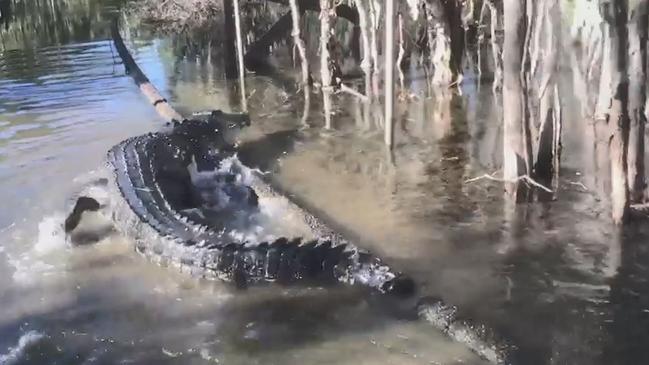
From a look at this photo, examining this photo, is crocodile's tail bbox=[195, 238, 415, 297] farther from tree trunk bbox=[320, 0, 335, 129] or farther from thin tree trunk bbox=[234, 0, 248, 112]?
thin tree trunk bbox=[234, 0, 248, 112]

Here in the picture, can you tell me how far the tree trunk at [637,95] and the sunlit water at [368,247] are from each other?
16.8 inches

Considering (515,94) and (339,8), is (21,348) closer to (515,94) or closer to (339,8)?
(515,94)

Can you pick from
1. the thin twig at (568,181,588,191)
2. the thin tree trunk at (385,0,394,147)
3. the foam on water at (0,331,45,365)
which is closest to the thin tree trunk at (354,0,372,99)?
the thin tree trunk at (385,0,394,147)

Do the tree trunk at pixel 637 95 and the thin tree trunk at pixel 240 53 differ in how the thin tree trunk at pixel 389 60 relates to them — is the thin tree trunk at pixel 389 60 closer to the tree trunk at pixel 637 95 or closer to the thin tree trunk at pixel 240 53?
the tree trunk at pixel 637 95

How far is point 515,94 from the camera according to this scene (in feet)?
21.1

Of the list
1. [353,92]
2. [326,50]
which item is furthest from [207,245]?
[326,50]

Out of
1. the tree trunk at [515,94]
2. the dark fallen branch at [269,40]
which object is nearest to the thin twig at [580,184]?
the tree trunk at [515,94]

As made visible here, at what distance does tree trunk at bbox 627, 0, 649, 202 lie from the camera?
557 cm

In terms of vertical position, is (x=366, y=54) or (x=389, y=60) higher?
(x=389, y=60)

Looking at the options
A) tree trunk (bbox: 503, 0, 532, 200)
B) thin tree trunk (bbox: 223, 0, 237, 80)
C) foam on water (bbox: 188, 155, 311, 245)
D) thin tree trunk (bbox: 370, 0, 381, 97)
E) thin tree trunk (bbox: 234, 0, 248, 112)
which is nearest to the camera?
tree trunk (bbox: 503, 0, 532, 200)

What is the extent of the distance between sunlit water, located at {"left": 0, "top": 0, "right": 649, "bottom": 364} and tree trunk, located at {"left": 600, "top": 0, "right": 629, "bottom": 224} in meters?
0.31

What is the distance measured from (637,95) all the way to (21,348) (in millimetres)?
5106

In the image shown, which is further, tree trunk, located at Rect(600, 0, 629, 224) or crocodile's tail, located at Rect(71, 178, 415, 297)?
tree trunk, located at Rect(600, 0, 629, 224)

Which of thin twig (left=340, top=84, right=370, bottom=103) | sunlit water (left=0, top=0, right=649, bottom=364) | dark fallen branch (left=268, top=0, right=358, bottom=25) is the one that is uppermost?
dark fallen branch (left=268, top=0, right=358, bottom=25)
